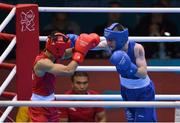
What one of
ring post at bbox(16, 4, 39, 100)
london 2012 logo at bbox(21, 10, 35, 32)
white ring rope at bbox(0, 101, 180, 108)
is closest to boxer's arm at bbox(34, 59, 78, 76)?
ring post at bbox(16, 4, 39, 100)

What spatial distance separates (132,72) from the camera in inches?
165

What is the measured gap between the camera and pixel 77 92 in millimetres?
5074

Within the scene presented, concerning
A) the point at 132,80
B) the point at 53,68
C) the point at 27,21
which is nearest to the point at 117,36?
the point at 132,80

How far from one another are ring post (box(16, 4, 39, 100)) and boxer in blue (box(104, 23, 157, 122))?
57 cm

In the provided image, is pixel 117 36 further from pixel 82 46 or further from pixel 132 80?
pixel 132 80

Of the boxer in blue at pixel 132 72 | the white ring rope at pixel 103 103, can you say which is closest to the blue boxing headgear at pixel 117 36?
the boxer in blue at pixel 132 72

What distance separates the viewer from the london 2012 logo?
14.8ft

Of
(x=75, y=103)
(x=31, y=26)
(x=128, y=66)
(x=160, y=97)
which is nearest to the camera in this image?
(x=75, y=103)

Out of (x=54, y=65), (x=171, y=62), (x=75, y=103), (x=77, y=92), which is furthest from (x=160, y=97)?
(x=75, y=103)

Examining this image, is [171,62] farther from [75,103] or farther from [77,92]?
[75,103]

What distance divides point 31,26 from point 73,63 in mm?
535

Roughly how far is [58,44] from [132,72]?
0.49 metres

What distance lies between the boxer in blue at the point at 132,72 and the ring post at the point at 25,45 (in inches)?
22.3

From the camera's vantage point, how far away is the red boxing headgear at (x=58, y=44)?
13.8 ft
